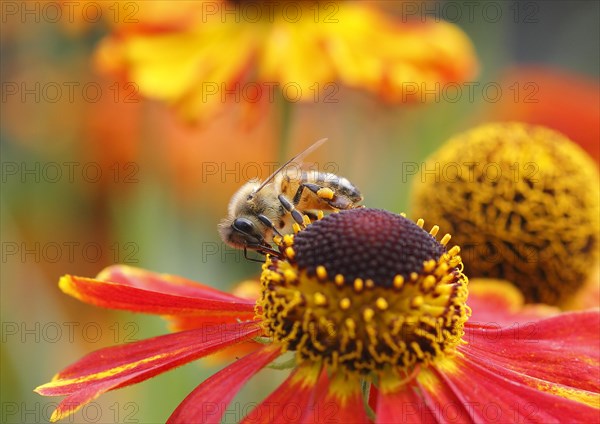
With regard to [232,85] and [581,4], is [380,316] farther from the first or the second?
[581,4]

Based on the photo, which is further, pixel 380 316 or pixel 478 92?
pixel 478 92

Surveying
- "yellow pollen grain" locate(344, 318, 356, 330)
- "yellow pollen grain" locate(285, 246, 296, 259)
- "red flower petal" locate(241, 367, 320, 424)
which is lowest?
"red flower petal" locate(241, 367, 320, 424)

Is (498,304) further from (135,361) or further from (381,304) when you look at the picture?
(135,361)

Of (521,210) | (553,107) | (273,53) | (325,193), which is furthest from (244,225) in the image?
(553,107)

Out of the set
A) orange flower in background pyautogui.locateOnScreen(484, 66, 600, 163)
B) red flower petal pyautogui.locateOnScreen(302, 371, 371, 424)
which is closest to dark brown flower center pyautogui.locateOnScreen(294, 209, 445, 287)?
red flower petal pyautogui.locateOnScreen(302, 371, 371, 424)

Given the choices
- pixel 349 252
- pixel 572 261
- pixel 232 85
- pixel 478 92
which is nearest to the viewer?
pixel 349 252

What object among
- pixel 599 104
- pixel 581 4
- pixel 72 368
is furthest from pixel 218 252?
pixel 581 4

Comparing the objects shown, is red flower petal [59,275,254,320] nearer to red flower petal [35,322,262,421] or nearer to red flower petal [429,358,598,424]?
red flower petal [35,322,262,421]
